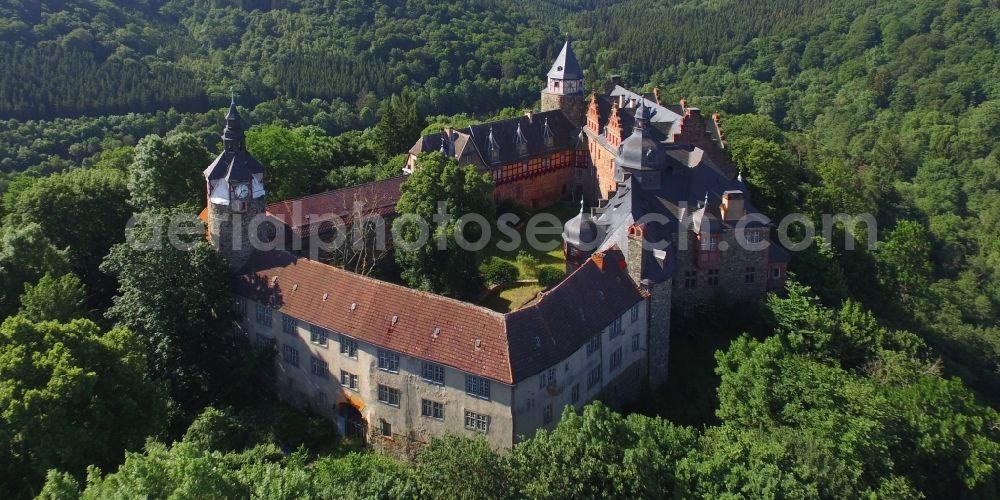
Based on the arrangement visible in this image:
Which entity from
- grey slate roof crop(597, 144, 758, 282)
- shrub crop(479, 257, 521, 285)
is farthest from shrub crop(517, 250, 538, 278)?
grey slate roof crop(597, 144, 758, 282)

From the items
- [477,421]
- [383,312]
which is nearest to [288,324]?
[383,312]

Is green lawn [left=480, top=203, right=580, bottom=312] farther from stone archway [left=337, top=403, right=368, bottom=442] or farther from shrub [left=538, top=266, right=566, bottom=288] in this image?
stone archway [left=337, top=403, right=368, bottom=442]

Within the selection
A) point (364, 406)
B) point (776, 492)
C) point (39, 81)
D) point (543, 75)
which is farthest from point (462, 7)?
point (776, 492)

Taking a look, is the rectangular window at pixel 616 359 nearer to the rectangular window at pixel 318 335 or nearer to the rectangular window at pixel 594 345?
the rectangular window at pixel 594 345

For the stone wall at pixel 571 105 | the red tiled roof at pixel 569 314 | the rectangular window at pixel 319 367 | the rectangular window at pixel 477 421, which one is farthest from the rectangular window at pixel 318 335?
the stone wall at pixel 571 105

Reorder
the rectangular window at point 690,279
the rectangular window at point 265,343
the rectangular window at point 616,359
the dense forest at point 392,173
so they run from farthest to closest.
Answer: the rectangular window at point 690,279, the rectangular window at point 265,343, the rectangular window at point 616,359, the dense forest at point 392,173

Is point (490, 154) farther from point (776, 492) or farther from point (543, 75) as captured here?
point (543, 75)

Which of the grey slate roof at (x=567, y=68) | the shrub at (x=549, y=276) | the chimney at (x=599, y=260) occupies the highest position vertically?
the grey slate roof at (x=567, y=68)
